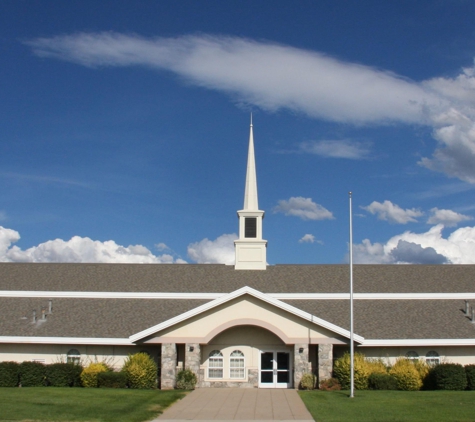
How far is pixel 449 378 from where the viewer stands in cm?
2644

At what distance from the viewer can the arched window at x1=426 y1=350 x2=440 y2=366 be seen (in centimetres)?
2927

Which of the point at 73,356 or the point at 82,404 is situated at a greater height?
the point at 73,356

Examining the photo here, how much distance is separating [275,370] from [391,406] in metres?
9.00

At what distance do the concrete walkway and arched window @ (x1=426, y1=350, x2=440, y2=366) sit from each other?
22.7 ft

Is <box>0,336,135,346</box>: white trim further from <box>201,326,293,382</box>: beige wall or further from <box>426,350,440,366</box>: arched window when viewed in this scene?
<box>426,350,440,366</box>: arched window

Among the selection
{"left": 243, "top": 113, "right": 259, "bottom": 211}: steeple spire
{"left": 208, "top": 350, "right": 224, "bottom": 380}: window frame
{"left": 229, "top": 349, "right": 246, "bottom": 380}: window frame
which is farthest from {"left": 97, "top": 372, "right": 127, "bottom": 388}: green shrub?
{"left": 243, "top": 113, "right": 259, "bottom": 211}: steeple spire

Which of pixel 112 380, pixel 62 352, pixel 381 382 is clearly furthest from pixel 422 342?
pixel 62 352

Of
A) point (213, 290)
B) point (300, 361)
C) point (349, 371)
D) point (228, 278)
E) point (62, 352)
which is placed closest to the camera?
point (349, 371)

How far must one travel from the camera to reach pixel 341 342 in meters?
28.1

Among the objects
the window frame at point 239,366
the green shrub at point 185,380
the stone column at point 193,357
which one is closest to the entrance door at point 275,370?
the window frame at point 239,366

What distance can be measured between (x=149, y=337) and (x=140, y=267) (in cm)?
1013

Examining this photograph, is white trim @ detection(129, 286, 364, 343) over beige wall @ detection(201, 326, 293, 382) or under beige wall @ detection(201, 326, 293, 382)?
over


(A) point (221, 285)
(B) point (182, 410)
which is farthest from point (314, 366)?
(B) point (182, 410)

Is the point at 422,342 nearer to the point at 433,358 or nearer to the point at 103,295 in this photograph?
the point at 433,358
